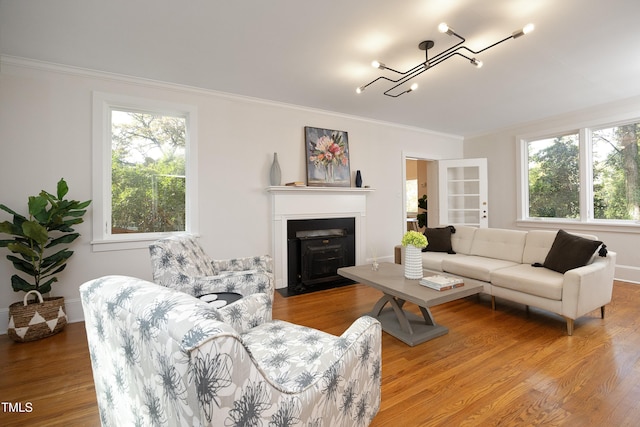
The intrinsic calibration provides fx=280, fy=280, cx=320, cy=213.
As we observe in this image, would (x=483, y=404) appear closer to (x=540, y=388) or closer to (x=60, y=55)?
(x=540, y=388)

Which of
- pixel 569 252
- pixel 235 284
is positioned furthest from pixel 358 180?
pixel 235 284

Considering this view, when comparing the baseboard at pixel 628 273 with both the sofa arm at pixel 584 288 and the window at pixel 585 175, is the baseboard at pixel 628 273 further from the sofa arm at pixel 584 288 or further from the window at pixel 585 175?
the sofa arm at pixel 584 288

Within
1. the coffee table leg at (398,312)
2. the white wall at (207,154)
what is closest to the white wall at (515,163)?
the white wall at (207,154)

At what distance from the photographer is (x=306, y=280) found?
12.6 feet

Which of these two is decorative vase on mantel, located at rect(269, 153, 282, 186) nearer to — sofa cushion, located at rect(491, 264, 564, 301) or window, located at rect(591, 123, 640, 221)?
sofa cushion, located at rect(491, 264, 564, 301)

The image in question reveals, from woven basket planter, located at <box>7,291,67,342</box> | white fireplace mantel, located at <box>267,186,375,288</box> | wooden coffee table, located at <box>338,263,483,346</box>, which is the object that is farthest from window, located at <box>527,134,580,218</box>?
woven basket planter, located at <box>7,291,67,342</box>

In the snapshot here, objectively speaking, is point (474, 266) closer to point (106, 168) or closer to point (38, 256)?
point (106, 168)

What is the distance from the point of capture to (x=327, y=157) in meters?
4.20

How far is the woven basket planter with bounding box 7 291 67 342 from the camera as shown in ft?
7.80

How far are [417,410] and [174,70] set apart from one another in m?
3.55

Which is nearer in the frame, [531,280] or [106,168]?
[531,280]

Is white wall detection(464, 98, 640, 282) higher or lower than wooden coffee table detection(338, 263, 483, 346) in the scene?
higher

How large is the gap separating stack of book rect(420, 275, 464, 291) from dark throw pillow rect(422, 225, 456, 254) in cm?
169

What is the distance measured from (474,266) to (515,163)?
303 centimetres
